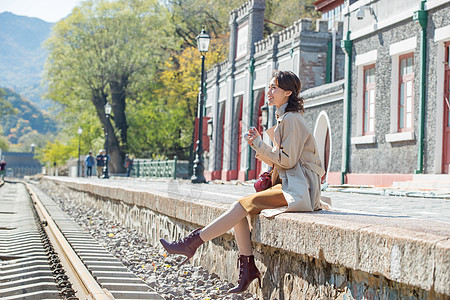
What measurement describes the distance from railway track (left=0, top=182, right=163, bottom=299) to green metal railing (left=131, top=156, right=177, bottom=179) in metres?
A: 20.7

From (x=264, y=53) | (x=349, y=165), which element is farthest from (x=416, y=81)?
(x=264, y=53)

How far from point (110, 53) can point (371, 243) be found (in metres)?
45.3

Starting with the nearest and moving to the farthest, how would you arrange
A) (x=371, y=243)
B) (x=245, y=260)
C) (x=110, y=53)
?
(x=371, y=243), (x=245, y=260), (x=110, y=53)

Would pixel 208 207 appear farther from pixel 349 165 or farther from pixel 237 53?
pixel 237 53

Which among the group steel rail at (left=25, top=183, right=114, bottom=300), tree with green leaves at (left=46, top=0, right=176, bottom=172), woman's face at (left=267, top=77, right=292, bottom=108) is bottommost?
steel rail at (left=25, top=183, right=114, bottom=300)

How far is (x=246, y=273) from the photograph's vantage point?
5332mm

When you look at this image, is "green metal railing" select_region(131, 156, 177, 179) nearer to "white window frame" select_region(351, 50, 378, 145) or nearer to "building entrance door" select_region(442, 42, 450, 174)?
"white window frame" select_region(351, 50, 378, 145)

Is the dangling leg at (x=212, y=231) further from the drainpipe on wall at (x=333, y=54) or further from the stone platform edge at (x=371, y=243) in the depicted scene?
the drainpipe on wall at (x=333, y=54)

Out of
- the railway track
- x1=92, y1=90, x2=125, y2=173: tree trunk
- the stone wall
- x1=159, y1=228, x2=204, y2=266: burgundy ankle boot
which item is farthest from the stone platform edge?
x1=92, y1=90, x2=125, y2=173: tree trunk

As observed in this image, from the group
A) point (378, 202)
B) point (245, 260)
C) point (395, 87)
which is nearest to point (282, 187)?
point (245, 260)

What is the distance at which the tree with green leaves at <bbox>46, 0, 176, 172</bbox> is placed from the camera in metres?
47.6

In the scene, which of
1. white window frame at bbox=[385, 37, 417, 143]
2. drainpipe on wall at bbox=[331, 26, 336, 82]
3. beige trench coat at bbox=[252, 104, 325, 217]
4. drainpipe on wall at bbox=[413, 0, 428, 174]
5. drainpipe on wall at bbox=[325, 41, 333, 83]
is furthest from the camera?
drainpipe on wall at bbox=[325, 41, 333, 83]

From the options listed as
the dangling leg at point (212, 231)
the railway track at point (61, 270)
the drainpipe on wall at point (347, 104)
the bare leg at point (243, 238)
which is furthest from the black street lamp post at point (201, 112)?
the bare leg at point (243, 238)

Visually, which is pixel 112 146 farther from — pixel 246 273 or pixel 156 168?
pixel 246 273
